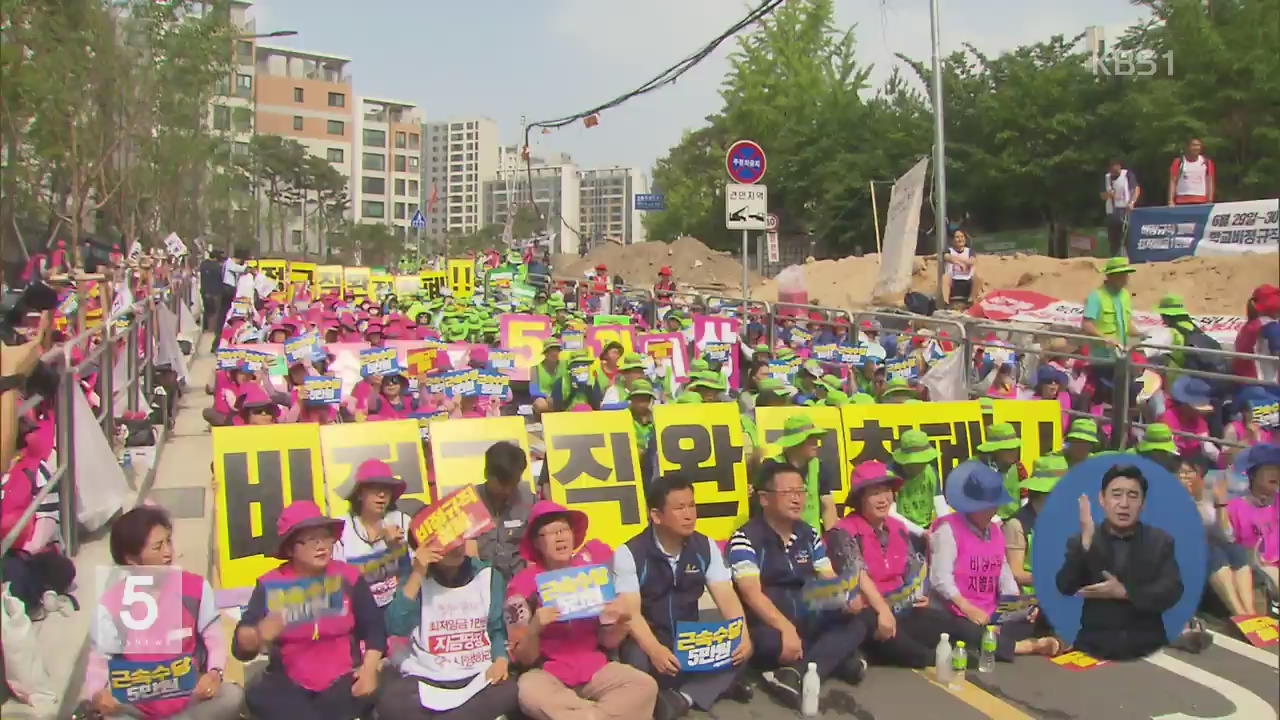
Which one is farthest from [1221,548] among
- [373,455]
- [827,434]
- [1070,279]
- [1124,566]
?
[1070,279]

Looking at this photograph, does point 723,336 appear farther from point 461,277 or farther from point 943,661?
point 461,277

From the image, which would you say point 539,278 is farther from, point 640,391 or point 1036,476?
point 1036,476

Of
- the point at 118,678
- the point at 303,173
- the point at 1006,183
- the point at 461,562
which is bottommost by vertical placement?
the point at 118,678

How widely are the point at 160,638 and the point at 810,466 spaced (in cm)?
406

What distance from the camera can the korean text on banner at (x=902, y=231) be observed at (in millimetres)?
16281

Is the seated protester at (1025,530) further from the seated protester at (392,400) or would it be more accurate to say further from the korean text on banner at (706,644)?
the seated protester at (392,400)

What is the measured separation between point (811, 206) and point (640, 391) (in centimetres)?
2971

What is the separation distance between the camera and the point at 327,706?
5410mm

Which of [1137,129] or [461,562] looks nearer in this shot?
[461,562]

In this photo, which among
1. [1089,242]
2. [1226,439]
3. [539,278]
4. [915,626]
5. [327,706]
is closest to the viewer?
[327,706]

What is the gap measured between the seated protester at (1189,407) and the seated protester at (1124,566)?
605 cm

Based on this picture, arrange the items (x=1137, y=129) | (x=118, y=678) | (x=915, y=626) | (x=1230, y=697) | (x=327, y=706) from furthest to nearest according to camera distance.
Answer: (x=1137, y=129) < (x=915, y=626) < (x=1230, y=697) < (x=327, y=706) < (x=118, y=678)

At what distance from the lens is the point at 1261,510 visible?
3492mm

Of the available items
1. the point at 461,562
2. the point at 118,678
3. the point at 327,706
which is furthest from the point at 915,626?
the point at 118,678
